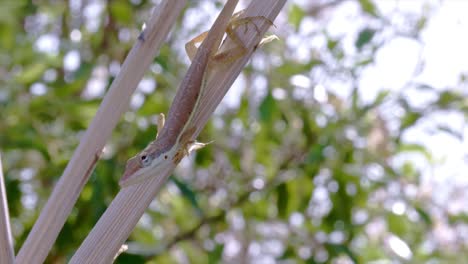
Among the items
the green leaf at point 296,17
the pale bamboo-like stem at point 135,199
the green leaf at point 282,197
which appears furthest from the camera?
the green leaf at point 296,17

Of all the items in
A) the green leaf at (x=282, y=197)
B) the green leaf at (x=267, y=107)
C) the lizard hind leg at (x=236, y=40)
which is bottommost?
the green leaf at (x=282, y=197)

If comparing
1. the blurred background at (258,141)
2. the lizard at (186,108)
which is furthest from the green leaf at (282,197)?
the lizard at (186,108)

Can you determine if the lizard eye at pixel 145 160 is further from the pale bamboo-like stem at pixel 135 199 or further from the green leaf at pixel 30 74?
the green leaf at pixel 30 74

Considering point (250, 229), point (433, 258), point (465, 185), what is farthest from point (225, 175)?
point (465, 185)

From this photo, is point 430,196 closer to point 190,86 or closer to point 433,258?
point 433,258

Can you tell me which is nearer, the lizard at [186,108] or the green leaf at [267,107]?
the lizard at [186,108]

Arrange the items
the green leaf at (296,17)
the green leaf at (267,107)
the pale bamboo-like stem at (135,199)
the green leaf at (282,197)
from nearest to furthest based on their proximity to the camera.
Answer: the pale bamboo-like stem at (135,199), the green leaf at (267,107), the green leaf at (282,197), the green leaf at (296,17)

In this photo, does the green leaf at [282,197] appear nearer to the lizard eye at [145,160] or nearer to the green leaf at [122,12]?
the green leaf at [122,12]

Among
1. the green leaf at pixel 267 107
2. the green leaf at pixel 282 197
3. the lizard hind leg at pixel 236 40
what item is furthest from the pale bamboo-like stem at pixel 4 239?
the green leaf at pixel 282 197

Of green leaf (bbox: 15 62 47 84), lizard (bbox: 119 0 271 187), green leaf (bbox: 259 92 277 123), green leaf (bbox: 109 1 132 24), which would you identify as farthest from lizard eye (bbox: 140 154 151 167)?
green leaf (bbox: 109 1 132 24)

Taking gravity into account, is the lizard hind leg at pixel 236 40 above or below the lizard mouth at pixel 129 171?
above
